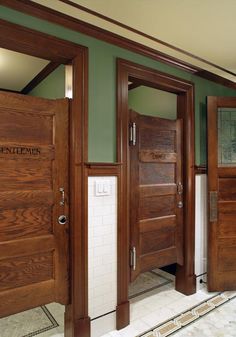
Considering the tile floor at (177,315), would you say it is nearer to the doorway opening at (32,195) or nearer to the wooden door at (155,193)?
the wooden door at (155,193)

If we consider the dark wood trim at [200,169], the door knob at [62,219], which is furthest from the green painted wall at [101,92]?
the dark wood trim at [200,169]

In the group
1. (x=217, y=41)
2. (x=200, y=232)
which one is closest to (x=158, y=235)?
(x=200, y=232)

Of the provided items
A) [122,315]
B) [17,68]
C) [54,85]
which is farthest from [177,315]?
[17,68]

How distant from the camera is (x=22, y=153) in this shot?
1.70m

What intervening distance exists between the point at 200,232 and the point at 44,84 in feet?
8.53

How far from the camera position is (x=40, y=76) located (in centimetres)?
294

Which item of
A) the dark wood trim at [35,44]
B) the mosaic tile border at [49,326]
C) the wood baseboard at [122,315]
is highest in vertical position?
the dark wood trim at [35,44]

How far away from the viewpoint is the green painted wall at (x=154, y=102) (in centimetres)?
303

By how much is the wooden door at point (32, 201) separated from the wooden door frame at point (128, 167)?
49 centimetres

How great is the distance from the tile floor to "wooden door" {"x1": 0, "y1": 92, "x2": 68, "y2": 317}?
0.58 meters

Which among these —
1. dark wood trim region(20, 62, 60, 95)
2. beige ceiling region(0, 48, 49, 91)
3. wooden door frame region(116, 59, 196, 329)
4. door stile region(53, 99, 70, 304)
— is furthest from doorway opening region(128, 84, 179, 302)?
beige ceiling region(0, 48, 49, 91)

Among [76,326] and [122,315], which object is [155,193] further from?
[76,326]

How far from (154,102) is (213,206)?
153 cm

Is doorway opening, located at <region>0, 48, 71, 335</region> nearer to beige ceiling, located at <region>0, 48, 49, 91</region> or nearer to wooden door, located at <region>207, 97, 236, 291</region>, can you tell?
beige ceiling, located at <region>0, 48, 49, 91</region>
